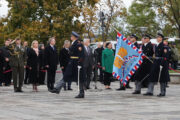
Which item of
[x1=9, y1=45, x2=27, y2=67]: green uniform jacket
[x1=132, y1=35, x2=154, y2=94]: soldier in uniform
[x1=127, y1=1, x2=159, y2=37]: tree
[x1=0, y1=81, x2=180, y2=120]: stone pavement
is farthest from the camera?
[x1=127, y1=1, x2=159, y2=37]: tree

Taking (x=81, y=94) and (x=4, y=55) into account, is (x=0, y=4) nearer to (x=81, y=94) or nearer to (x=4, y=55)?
(x=4, y=55)

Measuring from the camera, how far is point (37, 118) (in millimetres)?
8086

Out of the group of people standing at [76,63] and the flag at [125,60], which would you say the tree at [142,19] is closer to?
the group of people standing at [76,63]

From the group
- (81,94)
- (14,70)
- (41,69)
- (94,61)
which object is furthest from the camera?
(41,69)

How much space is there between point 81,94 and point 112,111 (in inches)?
139

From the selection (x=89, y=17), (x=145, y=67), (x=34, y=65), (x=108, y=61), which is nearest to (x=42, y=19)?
(x=89, y=17)

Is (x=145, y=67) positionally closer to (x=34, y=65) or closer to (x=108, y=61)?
(x=108, y=61)

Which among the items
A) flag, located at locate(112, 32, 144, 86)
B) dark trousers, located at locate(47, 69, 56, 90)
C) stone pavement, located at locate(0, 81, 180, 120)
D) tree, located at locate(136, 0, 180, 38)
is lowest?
stone pavement, located at locate(0, 81, 180, 120)

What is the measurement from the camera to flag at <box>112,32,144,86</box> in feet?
48.2

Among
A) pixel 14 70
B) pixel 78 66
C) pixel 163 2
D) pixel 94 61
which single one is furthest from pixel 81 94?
Answer: pixel 163 2

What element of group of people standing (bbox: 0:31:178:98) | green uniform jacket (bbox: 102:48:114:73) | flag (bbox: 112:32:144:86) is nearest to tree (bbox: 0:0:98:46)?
group of people standing (bbox: 0:31:178:98)

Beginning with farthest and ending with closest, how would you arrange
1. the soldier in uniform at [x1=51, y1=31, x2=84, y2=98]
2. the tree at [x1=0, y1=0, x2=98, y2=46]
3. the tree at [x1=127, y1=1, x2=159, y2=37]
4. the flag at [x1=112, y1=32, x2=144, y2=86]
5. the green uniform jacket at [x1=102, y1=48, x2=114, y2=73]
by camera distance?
the tree at [x1=127, y1=1, x2=159, y2=37] → the tree at [x1=0, y1=0, x2=98, y2=46] → the green uniform jacket at [x1=102, y1=48, x2=114, y2=73] → the flag at [x1=112, y1=32, x2=144, y2=86] → the soldier in uniform at [x1=51, y1=31, x2=84, y2=98]

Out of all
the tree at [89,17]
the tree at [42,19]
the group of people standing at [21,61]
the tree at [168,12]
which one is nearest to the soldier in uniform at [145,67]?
the group of people standing at [21,61]

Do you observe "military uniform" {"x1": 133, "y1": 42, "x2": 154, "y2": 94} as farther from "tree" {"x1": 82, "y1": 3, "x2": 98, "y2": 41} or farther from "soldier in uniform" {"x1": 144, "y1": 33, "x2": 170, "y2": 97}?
"tree" {"x1": 82, "y1": 3, "x2": 98, "y2": 41}
